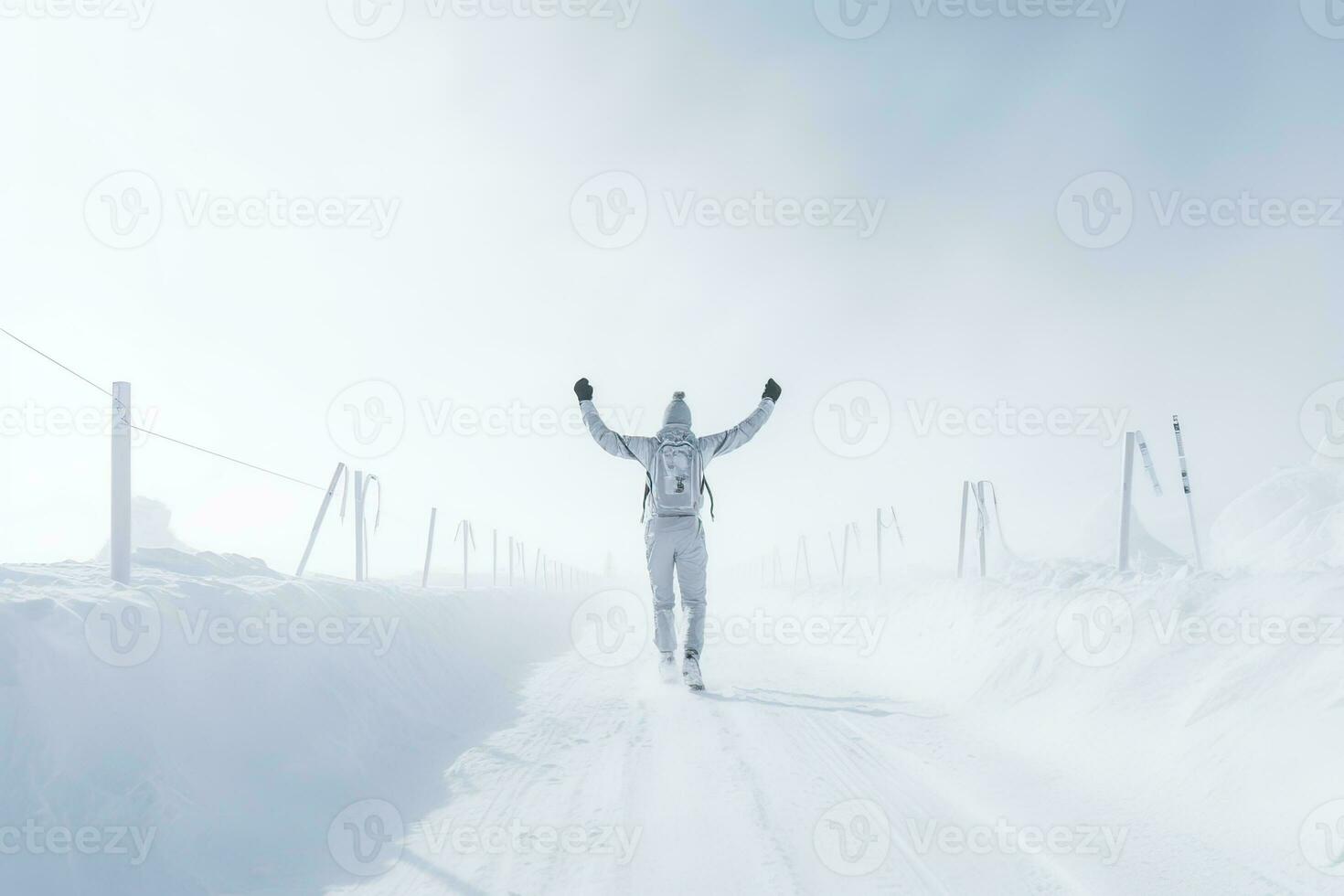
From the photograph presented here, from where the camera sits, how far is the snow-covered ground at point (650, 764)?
9.02 ft

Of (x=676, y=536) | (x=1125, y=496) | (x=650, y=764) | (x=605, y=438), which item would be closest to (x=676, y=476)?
(x=676, y=536)

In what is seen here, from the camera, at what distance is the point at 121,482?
14.1ft

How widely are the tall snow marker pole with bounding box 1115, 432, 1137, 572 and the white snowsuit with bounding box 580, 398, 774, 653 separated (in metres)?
5.75

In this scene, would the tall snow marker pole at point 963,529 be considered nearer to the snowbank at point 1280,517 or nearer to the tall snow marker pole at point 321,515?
the tall snow marker pole at point 321,515

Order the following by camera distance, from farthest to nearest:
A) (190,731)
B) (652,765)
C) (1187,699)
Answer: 1. (1187,699)
2. (652,765)
3. (190,731)

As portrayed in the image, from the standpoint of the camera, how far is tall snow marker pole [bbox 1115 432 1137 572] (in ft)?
30.6

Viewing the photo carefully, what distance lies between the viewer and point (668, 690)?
665cm

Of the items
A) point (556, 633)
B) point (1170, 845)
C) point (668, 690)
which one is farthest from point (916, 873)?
point (556, 633)

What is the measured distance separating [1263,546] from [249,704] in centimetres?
6402

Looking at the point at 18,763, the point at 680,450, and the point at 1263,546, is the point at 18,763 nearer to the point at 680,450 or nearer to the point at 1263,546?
the point at 680,450

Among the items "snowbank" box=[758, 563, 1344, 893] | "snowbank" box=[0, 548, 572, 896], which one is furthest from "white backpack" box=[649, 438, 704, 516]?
"snowbank" box=[758, 563, 1344, 893]

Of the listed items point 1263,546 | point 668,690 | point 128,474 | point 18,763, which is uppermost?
point 128,474

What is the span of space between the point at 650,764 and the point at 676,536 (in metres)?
2.95

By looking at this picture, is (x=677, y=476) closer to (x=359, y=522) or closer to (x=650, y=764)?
(x=650, y=764)
